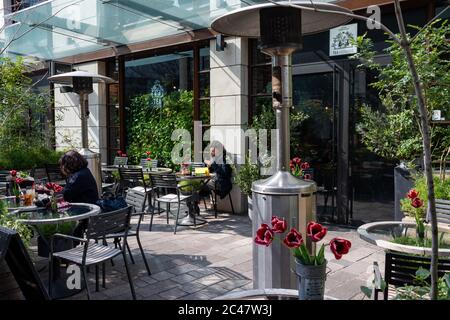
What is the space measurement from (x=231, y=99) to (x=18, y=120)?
5605mm

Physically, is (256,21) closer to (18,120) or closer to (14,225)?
(14,225)

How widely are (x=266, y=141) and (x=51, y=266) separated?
4.35 metres

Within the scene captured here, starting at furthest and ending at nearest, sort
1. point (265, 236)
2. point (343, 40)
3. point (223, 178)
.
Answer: point (223, 178)
point (343, 40)
point (265, 236)

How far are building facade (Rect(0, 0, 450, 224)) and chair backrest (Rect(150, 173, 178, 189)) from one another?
1476 millimetres

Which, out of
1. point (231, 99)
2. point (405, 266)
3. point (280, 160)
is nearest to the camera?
point (405, 266)

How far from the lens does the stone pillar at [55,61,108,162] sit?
35.4 feet

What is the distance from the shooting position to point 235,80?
7.72 meters

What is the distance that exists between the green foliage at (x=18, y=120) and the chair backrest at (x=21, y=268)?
8.07m

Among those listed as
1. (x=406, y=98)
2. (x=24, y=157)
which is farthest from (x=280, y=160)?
(x=24, y=157)

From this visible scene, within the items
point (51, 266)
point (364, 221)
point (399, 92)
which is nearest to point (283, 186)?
point (51, 266)

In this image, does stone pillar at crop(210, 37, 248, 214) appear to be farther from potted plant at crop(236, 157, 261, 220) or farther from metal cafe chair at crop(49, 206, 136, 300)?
metal cafe chair at crop(49, 206, 136, 300)

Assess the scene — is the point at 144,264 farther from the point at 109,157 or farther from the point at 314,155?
the point at 109,157

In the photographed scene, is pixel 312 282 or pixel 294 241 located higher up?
pixel 294 241

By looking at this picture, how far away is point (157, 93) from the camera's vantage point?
9.67m
